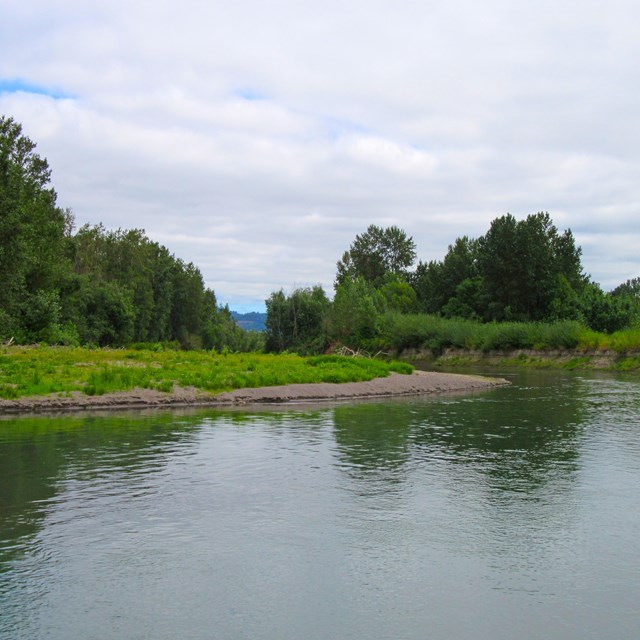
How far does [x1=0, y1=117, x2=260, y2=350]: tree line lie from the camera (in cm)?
4894

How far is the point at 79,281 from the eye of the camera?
254 ft

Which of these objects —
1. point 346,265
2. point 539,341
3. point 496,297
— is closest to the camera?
point 539,341

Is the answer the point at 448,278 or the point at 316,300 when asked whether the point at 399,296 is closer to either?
the point at 448,278

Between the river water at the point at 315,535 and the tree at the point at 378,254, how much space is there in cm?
14009

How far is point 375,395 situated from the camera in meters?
39.0

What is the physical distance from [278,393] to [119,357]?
1355 centimetres

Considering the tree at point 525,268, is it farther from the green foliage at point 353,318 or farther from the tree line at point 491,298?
the green foliage at point 353,318

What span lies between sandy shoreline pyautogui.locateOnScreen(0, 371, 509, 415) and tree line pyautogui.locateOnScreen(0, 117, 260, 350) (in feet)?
65.5

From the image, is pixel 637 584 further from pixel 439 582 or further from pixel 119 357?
pixel 119 357

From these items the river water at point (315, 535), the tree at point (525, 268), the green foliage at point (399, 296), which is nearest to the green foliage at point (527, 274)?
the tree at point (525, 268)

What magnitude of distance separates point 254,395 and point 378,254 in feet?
434

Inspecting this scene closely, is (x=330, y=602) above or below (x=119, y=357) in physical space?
below

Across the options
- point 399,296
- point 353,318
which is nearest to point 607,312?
point 353,318

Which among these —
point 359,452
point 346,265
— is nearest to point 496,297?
point 346,265
